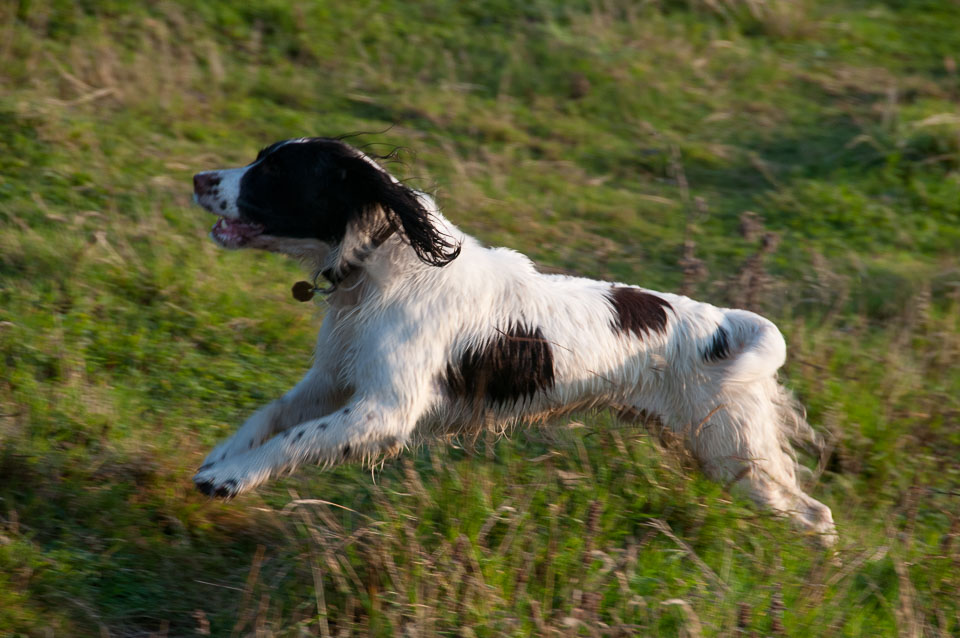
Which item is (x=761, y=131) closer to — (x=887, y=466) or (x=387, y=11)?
(x=387, y=11)

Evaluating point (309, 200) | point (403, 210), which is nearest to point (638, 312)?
point (403, 210)

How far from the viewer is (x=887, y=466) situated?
5008 mm

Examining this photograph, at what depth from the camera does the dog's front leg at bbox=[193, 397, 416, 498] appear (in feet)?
11.8

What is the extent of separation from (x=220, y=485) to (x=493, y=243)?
11.2 ft

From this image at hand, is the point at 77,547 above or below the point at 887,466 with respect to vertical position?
above

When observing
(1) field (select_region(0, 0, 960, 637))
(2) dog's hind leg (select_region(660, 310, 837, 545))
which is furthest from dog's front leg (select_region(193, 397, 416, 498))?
(2) dog's hind leg (select_region(660, 310, 837, 545))

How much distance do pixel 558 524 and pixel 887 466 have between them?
2125 mm

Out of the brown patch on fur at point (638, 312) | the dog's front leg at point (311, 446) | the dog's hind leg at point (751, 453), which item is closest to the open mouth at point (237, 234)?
the dog's front leg at point (311, 446)

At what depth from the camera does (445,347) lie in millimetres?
3850

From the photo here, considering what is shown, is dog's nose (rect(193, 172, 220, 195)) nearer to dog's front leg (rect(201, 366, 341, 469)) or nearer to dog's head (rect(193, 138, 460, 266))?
dog's head (rect(193, 138, 460, 266))

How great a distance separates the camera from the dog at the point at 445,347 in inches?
147

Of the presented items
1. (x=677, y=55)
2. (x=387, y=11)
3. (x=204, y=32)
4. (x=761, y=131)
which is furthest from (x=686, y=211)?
(x=204, y=32)

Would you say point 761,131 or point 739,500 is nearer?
point 739,500

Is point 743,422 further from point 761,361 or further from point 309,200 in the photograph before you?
point 309,200
